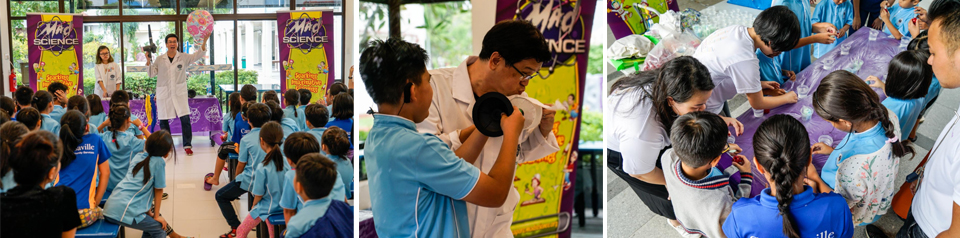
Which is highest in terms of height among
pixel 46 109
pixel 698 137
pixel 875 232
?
pixel 46 109

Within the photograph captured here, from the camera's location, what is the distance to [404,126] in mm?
1938

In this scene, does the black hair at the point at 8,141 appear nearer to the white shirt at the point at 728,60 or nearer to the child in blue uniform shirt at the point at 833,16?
A: the white shirt at the point at 728,60

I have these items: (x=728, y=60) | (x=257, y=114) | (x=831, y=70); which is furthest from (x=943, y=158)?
(x=257, y=114)

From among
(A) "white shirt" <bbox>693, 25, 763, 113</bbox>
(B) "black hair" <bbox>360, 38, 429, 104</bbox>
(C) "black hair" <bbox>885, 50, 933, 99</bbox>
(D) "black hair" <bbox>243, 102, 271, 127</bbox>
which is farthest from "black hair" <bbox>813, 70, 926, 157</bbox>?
(D) "black hair" <bbox>243, 102, 271, 127</bbox>

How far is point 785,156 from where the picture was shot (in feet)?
9.22

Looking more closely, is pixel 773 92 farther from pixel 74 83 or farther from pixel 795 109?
pixel 74 83

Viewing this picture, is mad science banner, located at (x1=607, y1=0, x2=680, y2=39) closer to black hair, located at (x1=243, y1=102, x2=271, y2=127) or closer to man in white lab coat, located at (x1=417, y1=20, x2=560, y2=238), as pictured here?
man in white lab coat, located at (x1=417, y1=20, x2=560, y2=238)

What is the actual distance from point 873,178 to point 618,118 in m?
1.23

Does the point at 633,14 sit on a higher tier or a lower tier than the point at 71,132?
higher

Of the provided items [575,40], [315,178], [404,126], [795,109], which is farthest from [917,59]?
[315,178]

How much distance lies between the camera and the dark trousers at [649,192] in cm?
296

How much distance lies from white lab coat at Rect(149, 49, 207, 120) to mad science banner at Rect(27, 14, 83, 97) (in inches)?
10.6

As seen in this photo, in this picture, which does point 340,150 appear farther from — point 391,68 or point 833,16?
point 833,16

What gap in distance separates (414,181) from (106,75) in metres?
1.35
